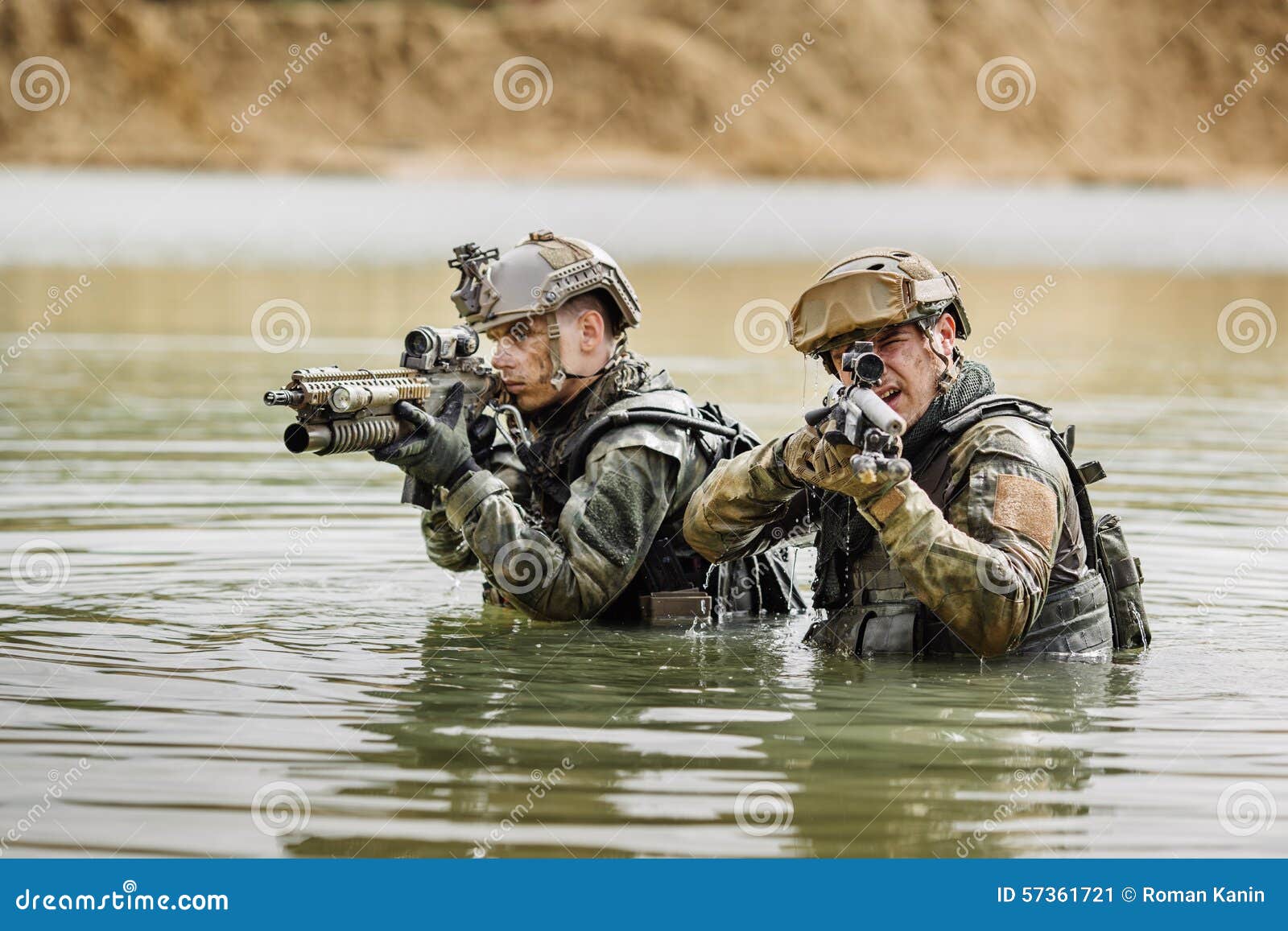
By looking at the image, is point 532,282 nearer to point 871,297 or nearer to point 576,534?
point 576,534

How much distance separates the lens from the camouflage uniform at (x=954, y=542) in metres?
6.36

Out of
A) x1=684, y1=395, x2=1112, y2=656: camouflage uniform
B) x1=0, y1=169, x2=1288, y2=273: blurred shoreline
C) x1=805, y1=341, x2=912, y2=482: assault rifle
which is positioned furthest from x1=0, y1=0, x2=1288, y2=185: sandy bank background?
x1=805, y1=341, x2=912, y2=482: assault rifle

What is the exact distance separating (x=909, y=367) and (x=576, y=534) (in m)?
1.60

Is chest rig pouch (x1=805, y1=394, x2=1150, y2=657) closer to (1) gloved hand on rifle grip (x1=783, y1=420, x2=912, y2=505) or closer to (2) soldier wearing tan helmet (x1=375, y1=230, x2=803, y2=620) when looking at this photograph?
(1) gloved hand on rifle grip (x1=783, y1=420, x2=912, y2=505)

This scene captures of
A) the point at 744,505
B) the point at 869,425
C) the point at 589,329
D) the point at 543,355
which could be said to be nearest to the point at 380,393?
the point at 543,355

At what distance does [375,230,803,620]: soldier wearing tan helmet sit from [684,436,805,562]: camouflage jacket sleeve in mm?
394

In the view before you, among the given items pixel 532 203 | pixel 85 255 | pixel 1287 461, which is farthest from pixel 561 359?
pixel 532 203

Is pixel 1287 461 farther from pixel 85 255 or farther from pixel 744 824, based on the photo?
pixel 85 255

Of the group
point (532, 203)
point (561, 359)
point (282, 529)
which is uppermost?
point (532, 203)

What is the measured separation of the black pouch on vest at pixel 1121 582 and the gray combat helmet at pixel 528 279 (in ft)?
7.01

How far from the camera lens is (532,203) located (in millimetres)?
66000

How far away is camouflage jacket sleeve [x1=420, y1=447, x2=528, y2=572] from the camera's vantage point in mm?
8430

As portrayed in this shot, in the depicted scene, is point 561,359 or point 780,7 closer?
point 561,359

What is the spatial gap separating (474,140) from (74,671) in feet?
250
